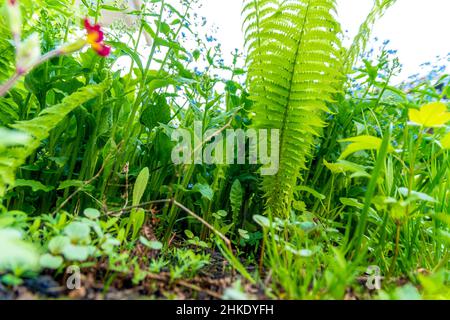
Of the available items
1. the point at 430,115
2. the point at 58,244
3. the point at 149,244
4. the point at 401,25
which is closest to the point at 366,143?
the point at 430,115

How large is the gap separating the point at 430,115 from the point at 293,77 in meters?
0.52

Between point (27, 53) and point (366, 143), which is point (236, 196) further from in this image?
point (27, 53)

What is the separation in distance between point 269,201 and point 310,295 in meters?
0.62

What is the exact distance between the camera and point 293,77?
1.04m

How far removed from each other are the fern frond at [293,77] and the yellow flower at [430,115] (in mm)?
433

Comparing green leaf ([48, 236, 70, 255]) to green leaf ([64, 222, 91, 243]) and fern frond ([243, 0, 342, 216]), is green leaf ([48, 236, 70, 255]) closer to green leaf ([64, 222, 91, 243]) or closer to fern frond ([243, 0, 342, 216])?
A: green leaf ([64, 222, 91, 243])

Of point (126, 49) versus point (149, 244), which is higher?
point (126, 49)

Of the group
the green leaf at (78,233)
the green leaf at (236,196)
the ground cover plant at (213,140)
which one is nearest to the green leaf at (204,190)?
the ground cover plant at (213,140)

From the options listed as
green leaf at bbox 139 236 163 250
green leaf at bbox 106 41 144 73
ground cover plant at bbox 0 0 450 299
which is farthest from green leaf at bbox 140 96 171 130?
green leaf at bbox 139 236 163 250

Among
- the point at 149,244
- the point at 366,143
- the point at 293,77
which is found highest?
the point at 293,77

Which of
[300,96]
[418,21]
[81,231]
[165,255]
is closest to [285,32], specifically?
[300,96]

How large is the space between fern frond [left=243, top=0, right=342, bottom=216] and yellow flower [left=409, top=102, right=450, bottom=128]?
0.43 meters

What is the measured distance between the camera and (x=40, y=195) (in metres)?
1.01
